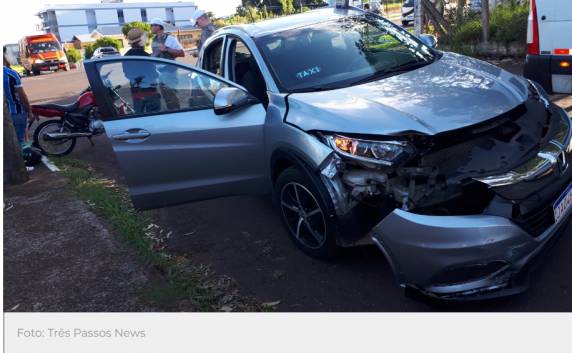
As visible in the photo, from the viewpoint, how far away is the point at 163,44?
7504 millimetres

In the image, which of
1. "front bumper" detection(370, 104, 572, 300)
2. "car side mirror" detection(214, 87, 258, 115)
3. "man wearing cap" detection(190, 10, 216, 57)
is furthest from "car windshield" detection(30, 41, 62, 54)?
"front bumper" detection(370, 104, 572, 300)

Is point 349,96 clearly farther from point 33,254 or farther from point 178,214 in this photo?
point 33,254

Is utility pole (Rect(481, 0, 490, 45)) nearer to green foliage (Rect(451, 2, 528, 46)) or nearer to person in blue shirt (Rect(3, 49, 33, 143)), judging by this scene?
green foliage (Rect(451, 2, 528, 46))

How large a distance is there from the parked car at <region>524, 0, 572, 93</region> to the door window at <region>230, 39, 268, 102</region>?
338 cm

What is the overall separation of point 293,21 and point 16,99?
14.9ft

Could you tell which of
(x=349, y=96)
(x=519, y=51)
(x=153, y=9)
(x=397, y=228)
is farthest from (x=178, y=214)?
(x=153, y=9)

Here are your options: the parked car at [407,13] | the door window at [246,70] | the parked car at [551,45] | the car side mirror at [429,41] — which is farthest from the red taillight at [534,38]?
the parked car at [407,13]

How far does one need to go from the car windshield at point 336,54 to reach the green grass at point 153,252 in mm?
1575

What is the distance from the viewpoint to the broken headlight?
9.96 feet

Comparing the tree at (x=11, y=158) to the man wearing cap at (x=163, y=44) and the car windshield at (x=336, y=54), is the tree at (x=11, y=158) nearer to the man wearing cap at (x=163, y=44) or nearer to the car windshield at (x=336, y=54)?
the man wearing cap at (x=163, y=44)

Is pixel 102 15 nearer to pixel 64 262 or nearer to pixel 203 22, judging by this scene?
pixel 203 22

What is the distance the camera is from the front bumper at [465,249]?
266 centimetres

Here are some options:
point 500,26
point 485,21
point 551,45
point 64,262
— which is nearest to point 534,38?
point 551,45

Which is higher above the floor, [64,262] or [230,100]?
[230,100]
